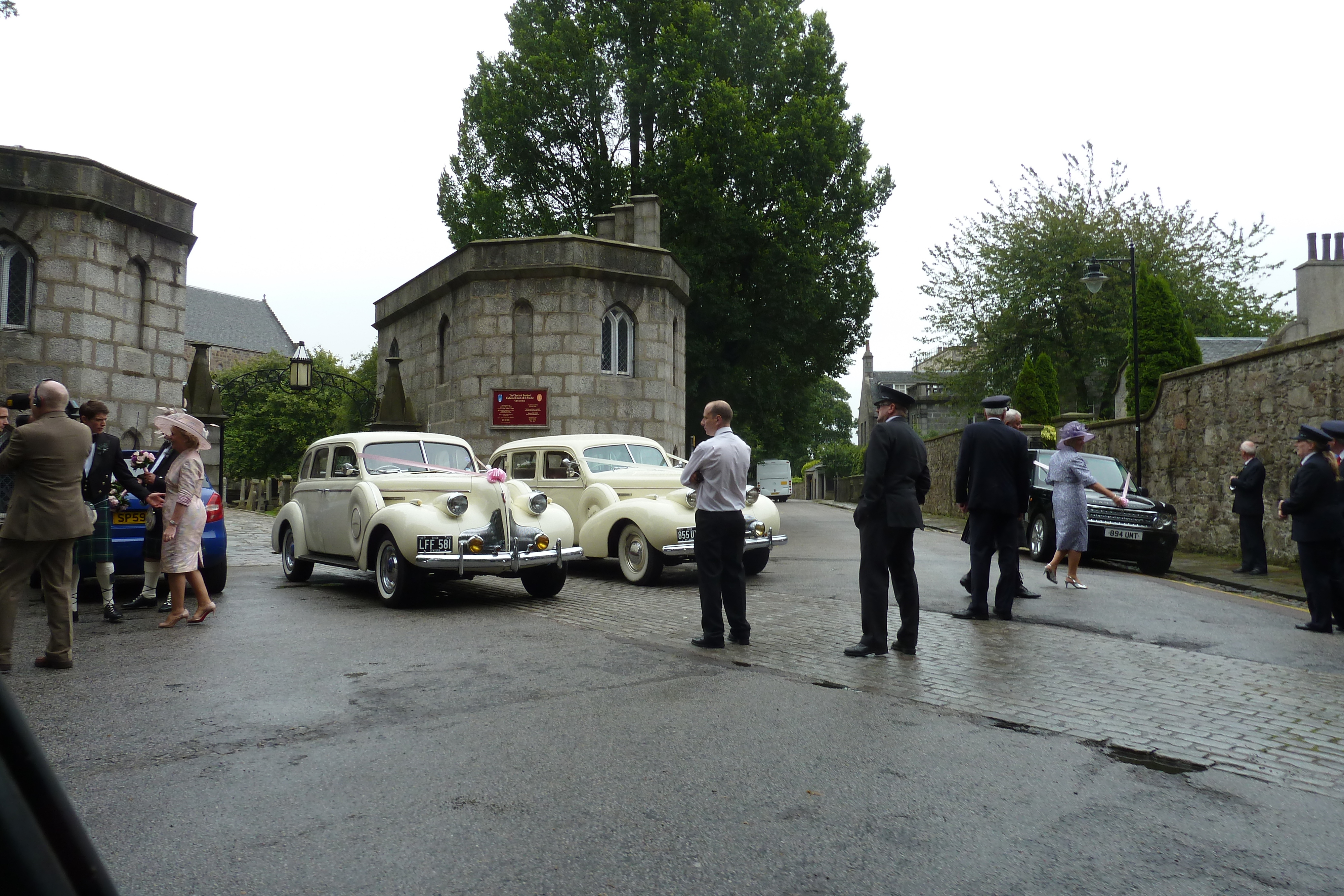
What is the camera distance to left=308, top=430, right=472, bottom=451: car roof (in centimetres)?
1095

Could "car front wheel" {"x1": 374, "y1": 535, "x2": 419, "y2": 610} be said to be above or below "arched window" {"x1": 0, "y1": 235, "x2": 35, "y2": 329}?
below

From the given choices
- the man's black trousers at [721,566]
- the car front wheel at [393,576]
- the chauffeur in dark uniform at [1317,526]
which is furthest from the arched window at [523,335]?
the chauffeur in dark uniform at [1317,526]

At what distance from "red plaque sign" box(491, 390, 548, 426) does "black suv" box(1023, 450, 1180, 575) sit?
383 inches

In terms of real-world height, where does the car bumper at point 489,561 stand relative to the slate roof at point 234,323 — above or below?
below

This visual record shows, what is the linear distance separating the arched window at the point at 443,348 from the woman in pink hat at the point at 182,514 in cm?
1344

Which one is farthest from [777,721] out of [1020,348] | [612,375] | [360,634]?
[1020,348]

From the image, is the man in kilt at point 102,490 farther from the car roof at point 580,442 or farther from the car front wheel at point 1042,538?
the car front wheel at point 1042,538

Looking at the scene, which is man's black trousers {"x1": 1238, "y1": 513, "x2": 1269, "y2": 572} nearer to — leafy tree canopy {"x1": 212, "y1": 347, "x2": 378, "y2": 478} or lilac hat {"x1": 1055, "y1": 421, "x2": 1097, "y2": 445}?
lilac hat {"x1": 1055, "y1": 421, "x2": 1097, "y2": 445}

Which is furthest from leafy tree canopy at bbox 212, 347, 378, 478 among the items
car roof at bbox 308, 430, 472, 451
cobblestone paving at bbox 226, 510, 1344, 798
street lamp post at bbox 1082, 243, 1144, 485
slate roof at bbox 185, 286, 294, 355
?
cobblestone paving at bbox 226, 510, 1344, 798

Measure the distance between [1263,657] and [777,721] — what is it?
165 inches

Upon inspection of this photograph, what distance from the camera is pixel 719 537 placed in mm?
7211

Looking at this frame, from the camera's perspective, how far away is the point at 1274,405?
572 inches

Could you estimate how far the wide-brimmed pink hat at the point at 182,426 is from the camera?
322 inches

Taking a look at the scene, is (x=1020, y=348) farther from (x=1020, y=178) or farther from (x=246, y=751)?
(x=246, y=751)
